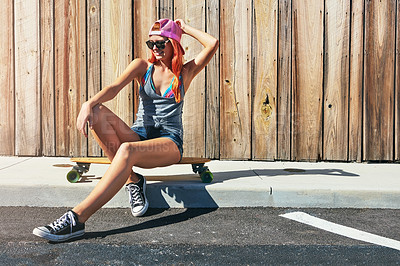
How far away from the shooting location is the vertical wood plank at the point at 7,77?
16.1ft

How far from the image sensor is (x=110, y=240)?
2605 mm

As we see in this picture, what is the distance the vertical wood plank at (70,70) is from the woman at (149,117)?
1.68 metres

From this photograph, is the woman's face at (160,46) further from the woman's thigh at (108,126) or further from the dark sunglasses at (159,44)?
the woman's thigh at (108,126)

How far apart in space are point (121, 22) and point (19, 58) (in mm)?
1283

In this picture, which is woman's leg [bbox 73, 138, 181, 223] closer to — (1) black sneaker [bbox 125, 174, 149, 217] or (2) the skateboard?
(1) black sneaker [bbox 125, 174, 149, 217]

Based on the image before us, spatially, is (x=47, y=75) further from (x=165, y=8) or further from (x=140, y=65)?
(x=140, y=65)

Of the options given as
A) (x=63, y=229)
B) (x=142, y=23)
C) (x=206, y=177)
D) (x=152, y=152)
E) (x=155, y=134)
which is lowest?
(x=63, y=229)

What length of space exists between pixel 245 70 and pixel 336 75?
104cm

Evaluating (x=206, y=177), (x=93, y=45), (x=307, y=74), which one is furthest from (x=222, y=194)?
(x=93, y=45)

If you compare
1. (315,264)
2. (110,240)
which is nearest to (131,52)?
(110,240)

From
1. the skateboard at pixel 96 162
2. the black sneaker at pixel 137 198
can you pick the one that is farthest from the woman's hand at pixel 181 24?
the black sneaker at pixel 137 198

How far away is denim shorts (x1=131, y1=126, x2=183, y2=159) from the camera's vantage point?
11.1 ft

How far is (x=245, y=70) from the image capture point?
15.8ft

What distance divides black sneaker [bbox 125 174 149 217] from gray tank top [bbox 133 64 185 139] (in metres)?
0.50
